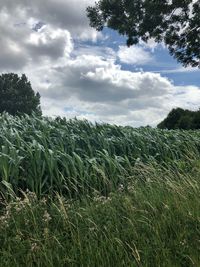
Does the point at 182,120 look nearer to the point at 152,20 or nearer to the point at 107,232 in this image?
the point at 152,20

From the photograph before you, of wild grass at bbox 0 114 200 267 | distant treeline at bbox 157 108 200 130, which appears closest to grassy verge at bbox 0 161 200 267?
wild grass at bbox 0 114 200 267

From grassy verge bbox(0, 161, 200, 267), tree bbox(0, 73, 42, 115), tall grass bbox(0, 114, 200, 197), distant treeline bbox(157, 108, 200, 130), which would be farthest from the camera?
tree bbox(0, 73, 42, 115)

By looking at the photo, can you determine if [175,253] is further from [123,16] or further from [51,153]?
[123,16]

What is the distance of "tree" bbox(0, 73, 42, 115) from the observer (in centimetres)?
6950

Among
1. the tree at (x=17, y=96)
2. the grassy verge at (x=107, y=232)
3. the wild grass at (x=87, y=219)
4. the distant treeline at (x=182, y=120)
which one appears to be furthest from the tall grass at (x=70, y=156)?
the tree at (x=17, y=96)

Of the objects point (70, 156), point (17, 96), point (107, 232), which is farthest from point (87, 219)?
point (17, 96)

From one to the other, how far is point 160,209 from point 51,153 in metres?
2.23

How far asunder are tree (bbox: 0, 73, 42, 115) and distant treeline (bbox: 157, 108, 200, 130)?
1767 inches

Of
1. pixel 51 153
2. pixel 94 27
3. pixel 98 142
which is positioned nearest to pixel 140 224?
pixel 51 153

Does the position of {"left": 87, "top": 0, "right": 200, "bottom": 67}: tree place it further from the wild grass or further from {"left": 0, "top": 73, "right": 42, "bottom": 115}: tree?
{"left": 0, "top": 73, "right": 42, "bottom": 115}: tree

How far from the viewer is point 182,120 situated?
23953mm

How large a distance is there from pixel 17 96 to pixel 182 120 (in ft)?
163

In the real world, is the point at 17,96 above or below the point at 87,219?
above

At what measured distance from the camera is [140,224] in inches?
221
